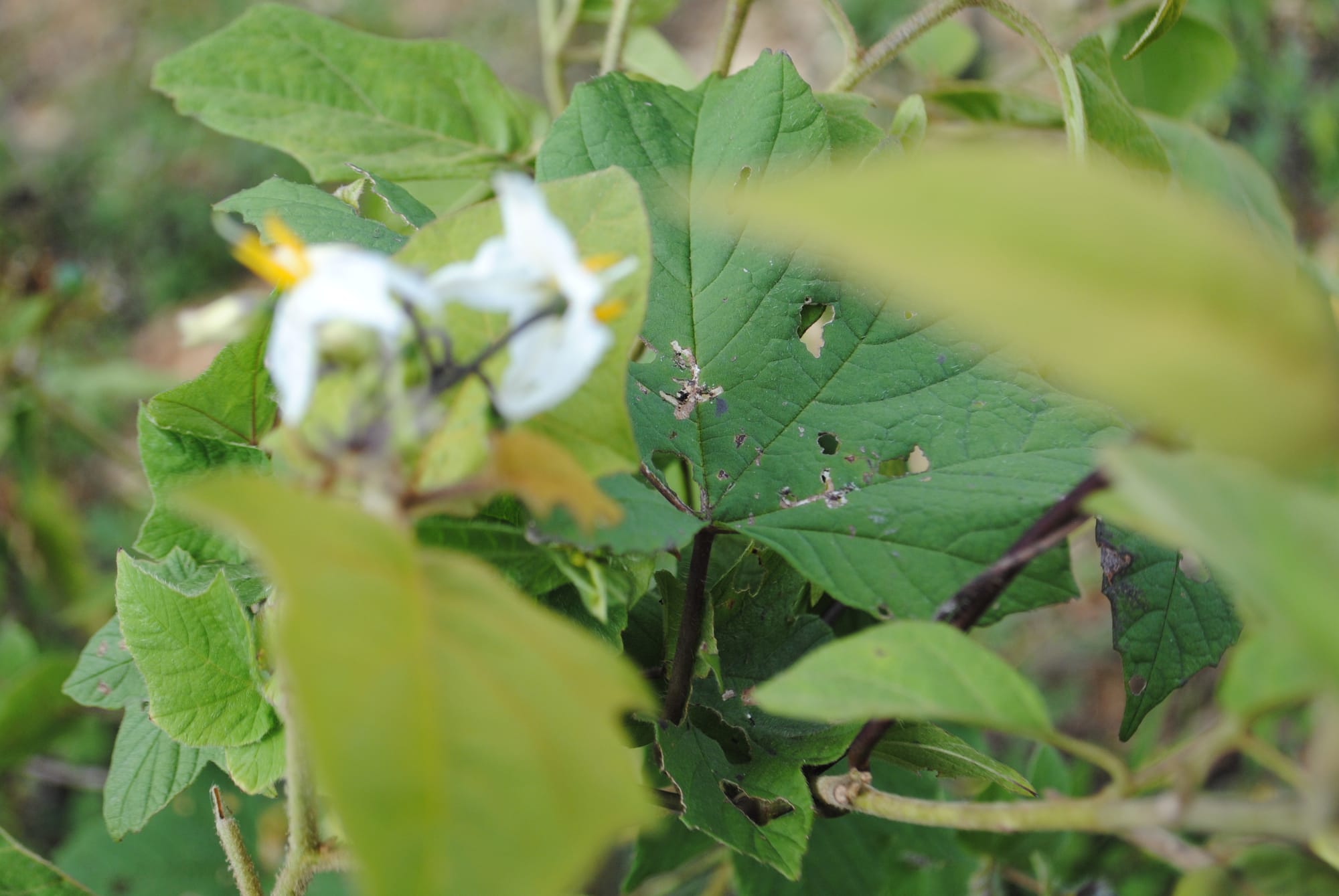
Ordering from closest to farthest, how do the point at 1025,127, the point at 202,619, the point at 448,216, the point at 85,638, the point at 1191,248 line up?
the point at 1191,248 < the point at 448,216 < the point at 202,619 < the point at 1025,127 < the point at 85,638

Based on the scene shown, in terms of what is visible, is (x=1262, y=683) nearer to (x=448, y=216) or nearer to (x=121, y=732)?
(x=448, y=216)

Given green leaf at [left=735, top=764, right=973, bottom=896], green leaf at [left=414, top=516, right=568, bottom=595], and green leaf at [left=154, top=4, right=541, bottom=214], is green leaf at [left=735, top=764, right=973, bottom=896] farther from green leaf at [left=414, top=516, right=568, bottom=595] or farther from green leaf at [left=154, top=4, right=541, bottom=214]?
green leaf at [left=154, top=4, right=541, bottom=214]

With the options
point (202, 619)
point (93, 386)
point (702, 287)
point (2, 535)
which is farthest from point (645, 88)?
point (93, 386)

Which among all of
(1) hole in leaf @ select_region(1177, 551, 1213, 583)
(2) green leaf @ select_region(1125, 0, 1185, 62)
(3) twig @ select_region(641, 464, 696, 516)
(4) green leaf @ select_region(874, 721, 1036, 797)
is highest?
(2) green leaf @ select_region(1125, 0, 1185, 62)

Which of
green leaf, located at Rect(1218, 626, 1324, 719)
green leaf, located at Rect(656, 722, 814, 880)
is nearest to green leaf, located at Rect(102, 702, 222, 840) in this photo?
green leaf, located at Rect(656, 722, 814, 880)

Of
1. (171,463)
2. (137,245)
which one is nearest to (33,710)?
(171,463)

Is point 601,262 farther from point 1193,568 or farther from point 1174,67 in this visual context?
point 1174,67
